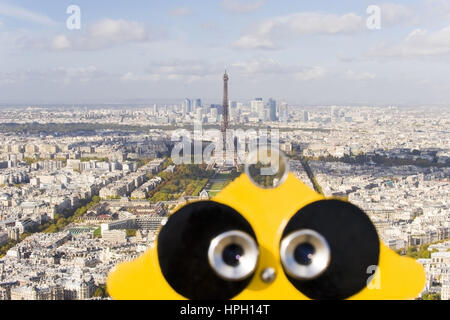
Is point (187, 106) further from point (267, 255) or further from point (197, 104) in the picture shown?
point (267, 255)

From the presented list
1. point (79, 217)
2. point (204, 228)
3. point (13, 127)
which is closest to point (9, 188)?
point (79, 217)

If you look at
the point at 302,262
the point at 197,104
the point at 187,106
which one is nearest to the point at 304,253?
the point at 302,262

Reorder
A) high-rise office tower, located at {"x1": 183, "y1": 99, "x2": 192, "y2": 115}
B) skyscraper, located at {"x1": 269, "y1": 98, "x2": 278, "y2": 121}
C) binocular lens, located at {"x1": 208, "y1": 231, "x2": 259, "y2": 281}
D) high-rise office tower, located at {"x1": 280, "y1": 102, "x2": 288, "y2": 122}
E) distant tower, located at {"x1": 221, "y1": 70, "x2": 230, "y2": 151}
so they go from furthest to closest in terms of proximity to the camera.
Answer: high-rise office tower, located at {"x1": 183, "y1": 99, "x2": 192, "y2": 115}
high-rise office tower, located at {"x1": 280, "y1": 102, "x2": 288, "y2": 122}
skyscraper, located at {"x1": 269, "y1": 98, "x2": 278, "y2": 121}
distant tower, located at {"x1": 221, "y1": 70, "x2": 230, "y2": 151}
binocular lens, located at {"x1": 208, "y1": 231, "x2": 259, "y2": 281}

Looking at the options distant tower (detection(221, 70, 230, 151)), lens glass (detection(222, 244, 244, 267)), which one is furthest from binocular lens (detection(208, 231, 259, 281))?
distant tower (detection(221, 70, 230, 151))

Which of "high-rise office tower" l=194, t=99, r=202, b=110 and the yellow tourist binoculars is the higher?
"high-rise office tower" l=194, t=99, r=202, b=110

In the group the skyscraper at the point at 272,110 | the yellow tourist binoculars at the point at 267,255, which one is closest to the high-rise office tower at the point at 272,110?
the skyscraper at the point at 272,110

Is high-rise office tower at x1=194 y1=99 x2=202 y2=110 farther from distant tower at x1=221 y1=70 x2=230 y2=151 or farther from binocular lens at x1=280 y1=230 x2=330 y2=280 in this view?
binocular lens at x1=280 y1=230 x2=330 y2=280

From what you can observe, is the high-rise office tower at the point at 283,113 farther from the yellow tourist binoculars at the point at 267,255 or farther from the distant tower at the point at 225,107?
the yellow tourist binoculars at the point at 267,255
